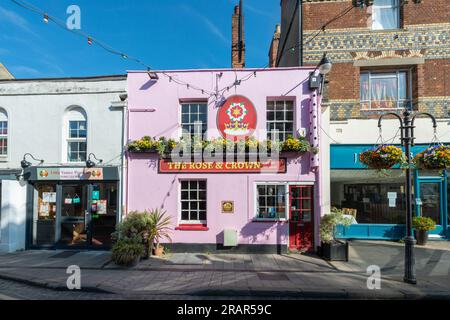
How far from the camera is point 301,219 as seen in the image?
8.62 metres

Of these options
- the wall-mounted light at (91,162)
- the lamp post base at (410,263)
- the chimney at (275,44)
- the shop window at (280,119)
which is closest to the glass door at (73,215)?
the wall-mounted light at (91,162)

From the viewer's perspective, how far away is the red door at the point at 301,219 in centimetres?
858

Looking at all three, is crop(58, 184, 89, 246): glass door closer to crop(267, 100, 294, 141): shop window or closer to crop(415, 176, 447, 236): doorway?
crop(267, 100, 294, 141): shop window

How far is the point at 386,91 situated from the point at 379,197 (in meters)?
4.43

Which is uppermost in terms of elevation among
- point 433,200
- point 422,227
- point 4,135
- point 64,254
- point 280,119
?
point 280,119

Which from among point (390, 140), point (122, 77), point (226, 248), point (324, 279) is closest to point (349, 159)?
point (390, 140)

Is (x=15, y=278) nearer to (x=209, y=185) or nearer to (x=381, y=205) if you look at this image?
(x=209, y=185)

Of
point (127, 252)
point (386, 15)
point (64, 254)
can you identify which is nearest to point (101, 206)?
point (64, 254)

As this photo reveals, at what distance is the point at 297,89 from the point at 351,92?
2.86 m

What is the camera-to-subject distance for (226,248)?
8.48 metres

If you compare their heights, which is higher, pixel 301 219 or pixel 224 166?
pixel 224 166

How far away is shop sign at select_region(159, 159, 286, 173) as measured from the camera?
8578mm

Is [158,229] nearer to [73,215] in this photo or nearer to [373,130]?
[73,215]

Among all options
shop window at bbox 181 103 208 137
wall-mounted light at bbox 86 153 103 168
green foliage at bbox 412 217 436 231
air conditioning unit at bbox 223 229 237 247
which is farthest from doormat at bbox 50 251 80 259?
green foliage at bbox 412 217 436 231
